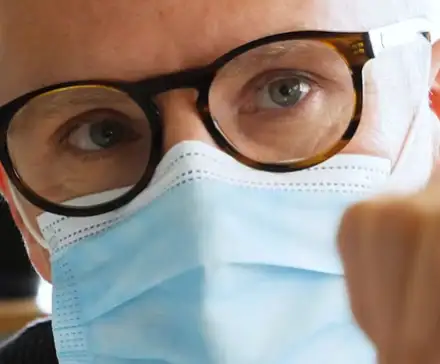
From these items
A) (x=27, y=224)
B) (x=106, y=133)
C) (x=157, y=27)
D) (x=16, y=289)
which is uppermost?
(x=157, y=27)

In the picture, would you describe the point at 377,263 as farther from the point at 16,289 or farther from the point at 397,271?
the point at 16,289

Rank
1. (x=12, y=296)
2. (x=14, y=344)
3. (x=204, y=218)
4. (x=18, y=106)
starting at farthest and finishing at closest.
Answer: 1. (x=12, y=296)
2. (x=14, y=344)
3. (x=18, y=106)
4. (x=204, y=218)

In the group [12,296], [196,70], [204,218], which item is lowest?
[12,296]

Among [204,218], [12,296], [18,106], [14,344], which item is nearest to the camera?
[204,218]

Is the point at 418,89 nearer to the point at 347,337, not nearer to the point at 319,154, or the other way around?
the point at 319,154

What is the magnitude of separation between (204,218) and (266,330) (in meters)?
0.11

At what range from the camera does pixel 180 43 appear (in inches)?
29.0

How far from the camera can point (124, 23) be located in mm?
746

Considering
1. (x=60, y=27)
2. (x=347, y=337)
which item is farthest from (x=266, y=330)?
(x=60, y=27)

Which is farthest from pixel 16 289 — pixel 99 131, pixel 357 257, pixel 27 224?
pixel 357 257

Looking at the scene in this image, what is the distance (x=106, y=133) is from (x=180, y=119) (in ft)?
0.37

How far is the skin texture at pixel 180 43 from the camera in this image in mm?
735

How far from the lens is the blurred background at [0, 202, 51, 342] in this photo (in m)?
1.81

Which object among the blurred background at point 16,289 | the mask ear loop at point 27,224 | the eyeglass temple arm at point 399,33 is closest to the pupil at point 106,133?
the mask ear loop at point 27,224
